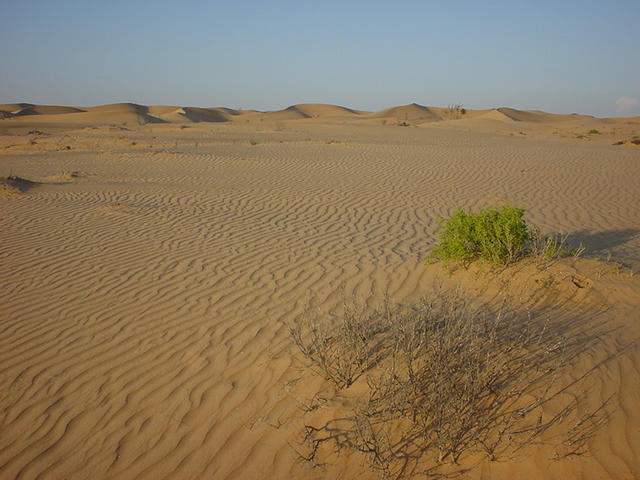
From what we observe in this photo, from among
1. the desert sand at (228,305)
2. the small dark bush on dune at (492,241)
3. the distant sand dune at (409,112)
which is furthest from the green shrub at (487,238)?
the distant sand dune at (409,112)

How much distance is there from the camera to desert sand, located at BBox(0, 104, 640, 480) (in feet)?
9.21

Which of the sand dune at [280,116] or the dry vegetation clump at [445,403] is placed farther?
the sand dune at [280,116]

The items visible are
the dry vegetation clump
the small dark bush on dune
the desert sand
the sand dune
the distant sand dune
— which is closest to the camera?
the dry vegetation clump

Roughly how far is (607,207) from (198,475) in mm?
10033

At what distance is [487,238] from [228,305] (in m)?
3.11

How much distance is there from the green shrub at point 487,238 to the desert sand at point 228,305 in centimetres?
25

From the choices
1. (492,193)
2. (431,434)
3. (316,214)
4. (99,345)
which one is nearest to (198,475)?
(431,434)

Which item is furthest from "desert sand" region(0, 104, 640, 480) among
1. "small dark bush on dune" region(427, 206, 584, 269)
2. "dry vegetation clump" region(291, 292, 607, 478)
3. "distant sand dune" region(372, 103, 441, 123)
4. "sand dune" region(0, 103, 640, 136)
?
"distant sand dune" region(372, 103, 441, 123)

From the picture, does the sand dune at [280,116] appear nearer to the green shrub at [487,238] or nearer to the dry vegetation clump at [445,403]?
the green shrub at [487,238]

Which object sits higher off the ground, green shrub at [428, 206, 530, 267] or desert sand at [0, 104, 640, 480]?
green shrub at [428, 206, 530, 267]

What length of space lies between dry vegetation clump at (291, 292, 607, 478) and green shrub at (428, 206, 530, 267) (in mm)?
1781

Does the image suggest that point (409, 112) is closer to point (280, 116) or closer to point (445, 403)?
point (280, 116)

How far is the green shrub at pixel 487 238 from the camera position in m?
4.87

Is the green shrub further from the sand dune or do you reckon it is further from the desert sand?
the sand dune
